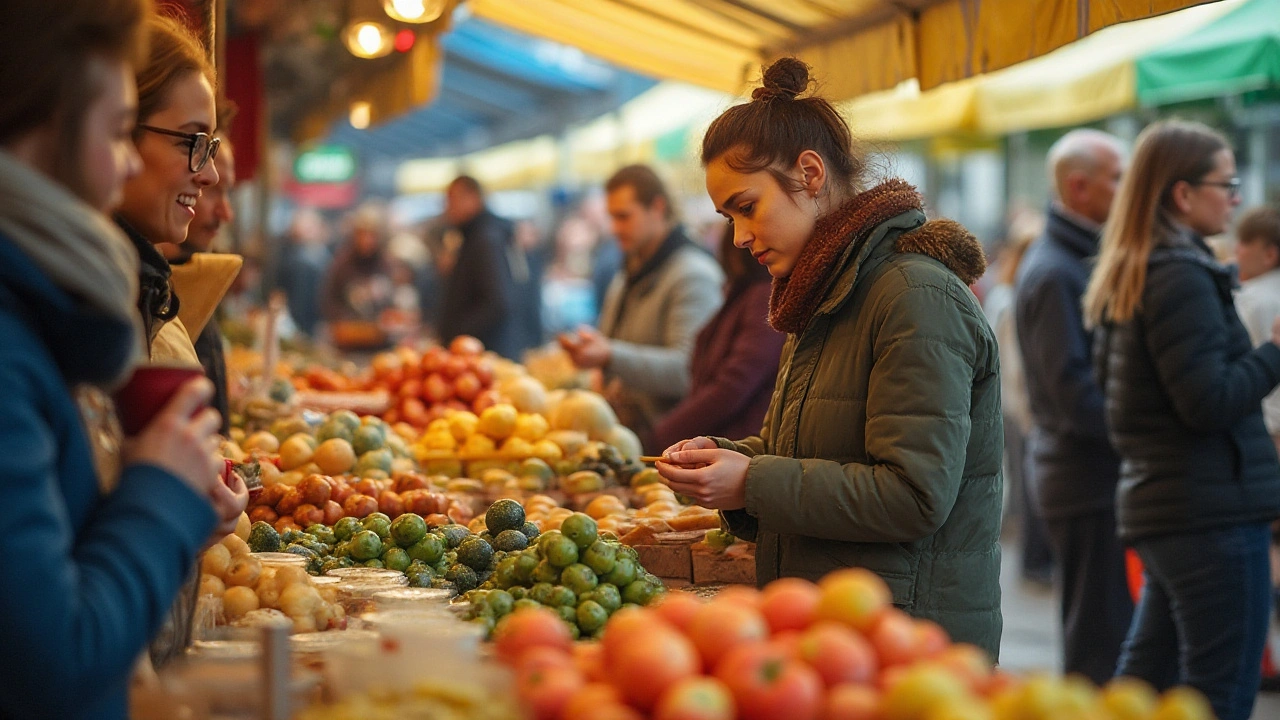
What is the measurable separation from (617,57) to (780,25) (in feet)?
5.62

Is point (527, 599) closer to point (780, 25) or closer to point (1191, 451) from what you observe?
point (1191, 451)

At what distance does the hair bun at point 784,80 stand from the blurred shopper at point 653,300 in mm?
2978

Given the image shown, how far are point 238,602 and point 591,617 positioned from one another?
743 millimetres

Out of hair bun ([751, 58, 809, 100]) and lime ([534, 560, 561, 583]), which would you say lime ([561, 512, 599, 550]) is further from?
hair bun ([751, 58, 809, 100])

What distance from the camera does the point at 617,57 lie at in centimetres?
754

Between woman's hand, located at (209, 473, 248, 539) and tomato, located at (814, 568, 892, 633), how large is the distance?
1051 millimetres

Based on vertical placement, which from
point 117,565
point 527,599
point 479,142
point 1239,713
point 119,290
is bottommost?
point 1239,713

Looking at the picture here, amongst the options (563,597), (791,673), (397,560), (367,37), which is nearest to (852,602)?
(791,673)

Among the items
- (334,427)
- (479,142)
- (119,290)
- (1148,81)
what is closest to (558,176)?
(479,142)

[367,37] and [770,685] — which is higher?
[367,37]

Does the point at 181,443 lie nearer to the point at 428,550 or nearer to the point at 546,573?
the point at 546,573

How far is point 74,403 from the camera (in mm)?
1644

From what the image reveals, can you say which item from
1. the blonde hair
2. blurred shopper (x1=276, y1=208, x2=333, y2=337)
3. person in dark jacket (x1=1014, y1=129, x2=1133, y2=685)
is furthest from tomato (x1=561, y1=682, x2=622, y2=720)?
blurred shopper (x1=276, y1=208, x2=333, y2=337)

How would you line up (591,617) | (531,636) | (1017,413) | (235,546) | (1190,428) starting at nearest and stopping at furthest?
(531,636), (591,617), (235,546), (1190,428), (1017,413)
